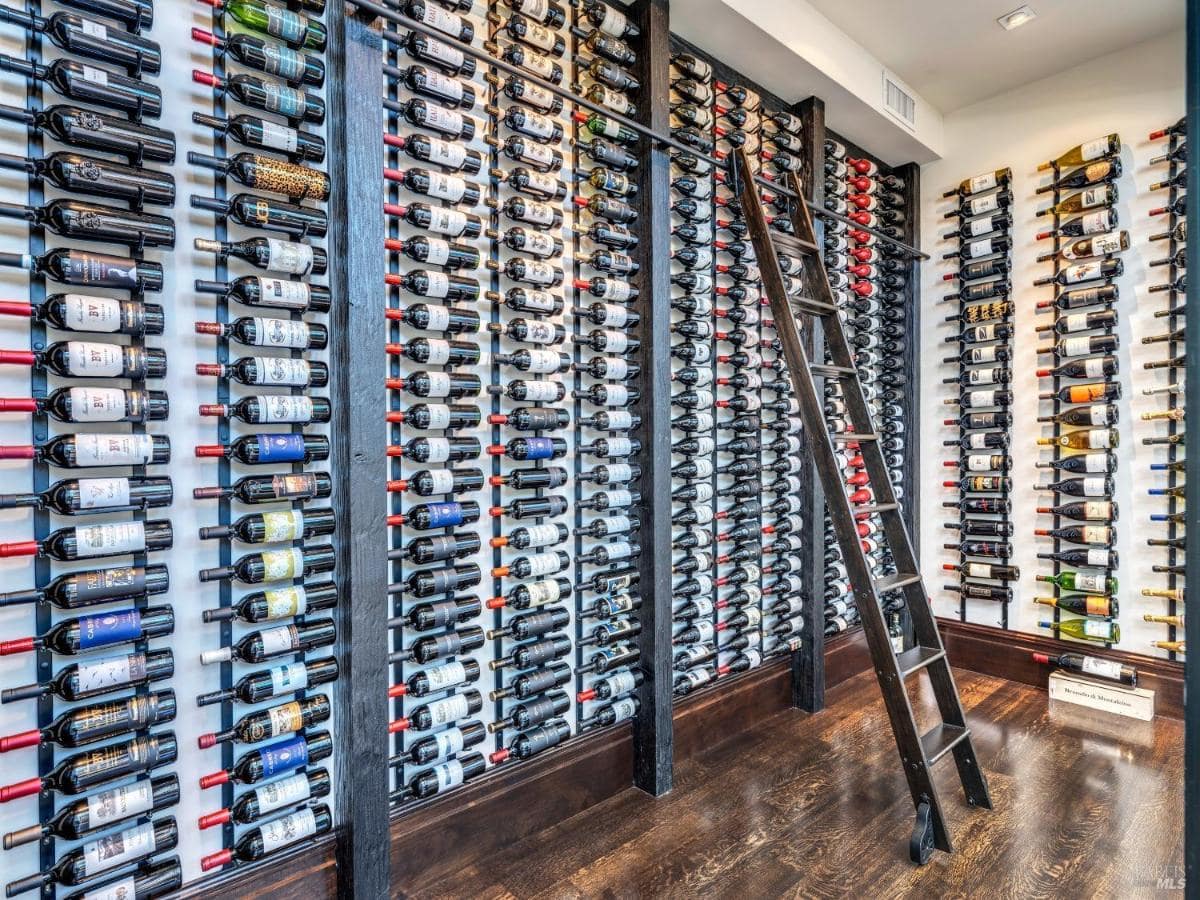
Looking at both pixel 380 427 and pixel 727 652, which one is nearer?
pixel 380 427

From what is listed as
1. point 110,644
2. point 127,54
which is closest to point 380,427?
point 110,644

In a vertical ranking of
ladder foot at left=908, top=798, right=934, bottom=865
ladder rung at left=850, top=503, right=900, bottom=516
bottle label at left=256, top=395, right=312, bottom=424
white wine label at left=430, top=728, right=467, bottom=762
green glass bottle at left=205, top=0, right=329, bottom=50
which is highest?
green glass bottle at left=205, top=0, right=329, bottom=50

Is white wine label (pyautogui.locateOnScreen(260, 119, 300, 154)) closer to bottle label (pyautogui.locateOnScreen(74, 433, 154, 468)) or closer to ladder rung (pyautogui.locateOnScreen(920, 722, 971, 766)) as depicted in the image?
bottle label (pyautogui.locateOnScreen(74, 433, 154, 468))

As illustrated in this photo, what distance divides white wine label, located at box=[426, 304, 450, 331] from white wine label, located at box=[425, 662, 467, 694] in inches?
38.6

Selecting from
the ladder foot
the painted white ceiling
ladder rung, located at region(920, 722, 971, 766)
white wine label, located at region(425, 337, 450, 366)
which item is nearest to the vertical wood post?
white wine label, located at region(425, 337, 450, 366)

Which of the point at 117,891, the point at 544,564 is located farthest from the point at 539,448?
the point at 117,891

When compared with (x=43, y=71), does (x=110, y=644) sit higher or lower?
lower

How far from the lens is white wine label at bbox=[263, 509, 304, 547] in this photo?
5.08 ft

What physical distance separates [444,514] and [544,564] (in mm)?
416

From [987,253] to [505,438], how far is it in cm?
305

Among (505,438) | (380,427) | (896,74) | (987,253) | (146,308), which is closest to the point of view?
(146,308)

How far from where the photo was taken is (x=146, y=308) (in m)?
1.40

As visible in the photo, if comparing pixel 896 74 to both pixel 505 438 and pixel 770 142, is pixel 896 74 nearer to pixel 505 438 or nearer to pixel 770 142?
pixel 770 142

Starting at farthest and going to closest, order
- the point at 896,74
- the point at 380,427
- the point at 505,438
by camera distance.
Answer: the point at 896,74
the point at 505,438
the point at 380,427
